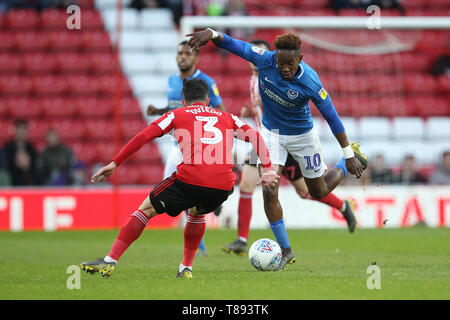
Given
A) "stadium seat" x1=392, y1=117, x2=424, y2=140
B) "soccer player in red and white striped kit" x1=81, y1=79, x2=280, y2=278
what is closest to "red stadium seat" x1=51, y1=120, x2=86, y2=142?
"stadium seat" x1=392, y1=117, x2=424, y2=140

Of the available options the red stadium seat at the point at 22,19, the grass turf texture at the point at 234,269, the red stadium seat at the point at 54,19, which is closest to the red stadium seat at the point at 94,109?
the red stadium seat at the point at 54,19

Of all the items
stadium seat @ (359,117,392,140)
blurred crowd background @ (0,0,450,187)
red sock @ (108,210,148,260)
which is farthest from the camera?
stadium seat @ (359,117,392,140)

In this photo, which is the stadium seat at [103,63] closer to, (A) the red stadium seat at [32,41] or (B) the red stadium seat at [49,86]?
(B) the red stadium seat at [49,86]

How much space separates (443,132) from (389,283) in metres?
10.6

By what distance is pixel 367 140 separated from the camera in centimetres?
1556

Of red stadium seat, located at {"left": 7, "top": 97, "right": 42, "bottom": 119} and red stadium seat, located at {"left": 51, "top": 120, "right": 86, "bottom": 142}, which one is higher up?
red stadium seat, located at {"left": 7, "top": 97, "right": 42, "bottom": 119}

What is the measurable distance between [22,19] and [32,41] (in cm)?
84

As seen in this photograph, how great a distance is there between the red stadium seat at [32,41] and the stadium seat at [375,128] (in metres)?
9.36

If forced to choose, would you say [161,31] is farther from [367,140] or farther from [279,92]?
[279,92]

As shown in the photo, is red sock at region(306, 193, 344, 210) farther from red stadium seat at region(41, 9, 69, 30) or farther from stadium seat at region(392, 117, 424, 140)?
red stadium seat at region(41, 9, 69, 30)

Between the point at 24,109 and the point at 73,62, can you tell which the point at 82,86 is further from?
the point at 24,109

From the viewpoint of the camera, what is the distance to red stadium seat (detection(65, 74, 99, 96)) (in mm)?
19391

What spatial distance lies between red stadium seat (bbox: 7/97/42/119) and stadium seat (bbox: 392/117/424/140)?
346 inches

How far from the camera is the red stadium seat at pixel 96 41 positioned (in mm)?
20469
